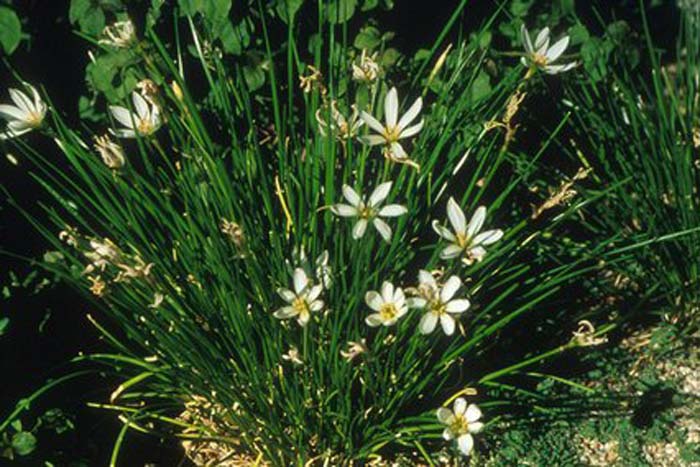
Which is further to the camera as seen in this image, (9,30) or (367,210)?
(9,30)

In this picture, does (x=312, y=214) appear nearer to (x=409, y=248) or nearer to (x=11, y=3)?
(x=409, y=248)

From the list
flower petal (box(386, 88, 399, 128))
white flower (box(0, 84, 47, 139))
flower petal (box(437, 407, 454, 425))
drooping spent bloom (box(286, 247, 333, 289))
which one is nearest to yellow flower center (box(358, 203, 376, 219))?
drooping spent bloom (box(286, 247, 333, 289))

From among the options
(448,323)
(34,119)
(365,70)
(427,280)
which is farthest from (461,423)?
(34,119)

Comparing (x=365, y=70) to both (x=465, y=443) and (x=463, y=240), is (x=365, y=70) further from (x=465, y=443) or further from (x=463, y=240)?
(x=465, y=443)

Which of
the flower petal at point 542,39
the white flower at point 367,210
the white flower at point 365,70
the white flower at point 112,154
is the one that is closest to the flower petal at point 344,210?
the white flower at point 367,210

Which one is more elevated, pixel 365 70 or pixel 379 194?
pixel 365 70

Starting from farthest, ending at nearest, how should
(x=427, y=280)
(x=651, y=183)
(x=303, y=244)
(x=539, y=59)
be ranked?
(x=651, y=183)
(x=303, y=244)
(x=539, y=59)
(x=427, y=280)

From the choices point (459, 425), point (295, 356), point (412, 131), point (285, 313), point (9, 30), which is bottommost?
point (459, 425)

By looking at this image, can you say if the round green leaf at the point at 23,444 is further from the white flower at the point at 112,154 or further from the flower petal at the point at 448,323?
the flower petal at the point at 448,323
